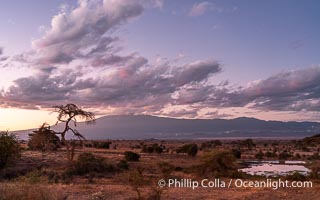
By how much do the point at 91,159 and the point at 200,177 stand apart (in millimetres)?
9286

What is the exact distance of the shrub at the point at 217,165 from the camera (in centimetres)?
3231

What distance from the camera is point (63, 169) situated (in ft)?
115

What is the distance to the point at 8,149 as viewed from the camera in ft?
94.6

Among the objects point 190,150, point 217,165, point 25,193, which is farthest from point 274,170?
point 25,193

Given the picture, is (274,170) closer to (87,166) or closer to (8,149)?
(87,166)

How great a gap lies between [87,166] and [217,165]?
33.4 ft

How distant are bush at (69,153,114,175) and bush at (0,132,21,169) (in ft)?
16.0

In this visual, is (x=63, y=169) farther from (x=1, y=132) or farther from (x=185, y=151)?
(x=185, y=151)

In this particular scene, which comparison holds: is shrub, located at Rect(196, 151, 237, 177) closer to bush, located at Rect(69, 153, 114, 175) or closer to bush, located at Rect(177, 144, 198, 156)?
bush, located at Rect(69, 153, 114, 175)

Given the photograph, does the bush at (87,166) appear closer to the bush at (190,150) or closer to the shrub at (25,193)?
the shrub at (25,193)

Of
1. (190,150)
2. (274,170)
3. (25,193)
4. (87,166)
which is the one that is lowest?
(274,170)

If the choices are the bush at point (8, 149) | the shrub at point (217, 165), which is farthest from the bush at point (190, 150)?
the bush at point (8, 149)

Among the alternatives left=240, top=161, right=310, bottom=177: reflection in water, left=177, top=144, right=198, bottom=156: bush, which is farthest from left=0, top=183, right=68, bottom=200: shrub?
Result: left=177, top=144, right=198, bottom=156: bush

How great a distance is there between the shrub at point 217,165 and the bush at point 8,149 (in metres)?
13.3
